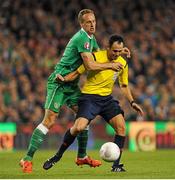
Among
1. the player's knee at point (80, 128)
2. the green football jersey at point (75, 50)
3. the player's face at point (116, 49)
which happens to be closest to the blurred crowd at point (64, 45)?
the green football jersey at point (75, 50)

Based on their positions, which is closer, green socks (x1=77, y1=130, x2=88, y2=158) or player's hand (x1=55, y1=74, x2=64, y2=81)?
player's hand (x1=55, y1=74, x2=64, y2=81)

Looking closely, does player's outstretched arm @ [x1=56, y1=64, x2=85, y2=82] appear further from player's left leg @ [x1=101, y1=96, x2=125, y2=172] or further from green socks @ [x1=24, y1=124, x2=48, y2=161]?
green socks @ [x1=24, y1=124, x2=48, y2=161]

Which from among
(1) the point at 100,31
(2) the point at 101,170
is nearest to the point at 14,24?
(1) the point at 100,31

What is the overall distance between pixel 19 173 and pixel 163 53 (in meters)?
12.5

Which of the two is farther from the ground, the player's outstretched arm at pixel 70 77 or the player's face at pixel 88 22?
the player's face at pixel 88 22

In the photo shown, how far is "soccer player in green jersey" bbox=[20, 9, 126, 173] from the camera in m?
11.8

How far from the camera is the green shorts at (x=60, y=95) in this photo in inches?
476

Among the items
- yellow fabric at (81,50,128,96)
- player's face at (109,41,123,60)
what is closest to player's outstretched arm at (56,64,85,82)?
yellow fabric at (81,50,128,96)

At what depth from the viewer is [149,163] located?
1442cm

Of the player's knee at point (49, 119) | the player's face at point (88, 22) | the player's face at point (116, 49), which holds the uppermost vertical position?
the player's face at point (88, 22)

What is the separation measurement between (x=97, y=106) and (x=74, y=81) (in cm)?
53

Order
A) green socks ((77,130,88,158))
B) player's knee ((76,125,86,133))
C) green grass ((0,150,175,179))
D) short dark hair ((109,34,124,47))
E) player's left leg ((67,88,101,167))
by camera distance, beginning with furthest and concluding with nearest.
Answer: green socks ((77,130,88,158))
player's left leg ((67,88,101,167))
player's knee ((76,125,86,133))
short dark hair ((109,34,124,47))
green grass ((0,150,175,179))

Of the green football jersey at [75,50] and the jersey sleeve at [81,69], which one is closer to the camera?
the green football jersey at [75,50]

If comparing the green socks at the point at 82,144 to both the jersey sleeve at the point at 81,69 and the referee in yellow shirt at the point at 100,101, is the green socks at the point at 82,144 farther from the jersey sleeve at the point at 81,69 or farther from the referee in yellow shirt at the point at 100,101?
the jersey sleeve at the point at 81,69
